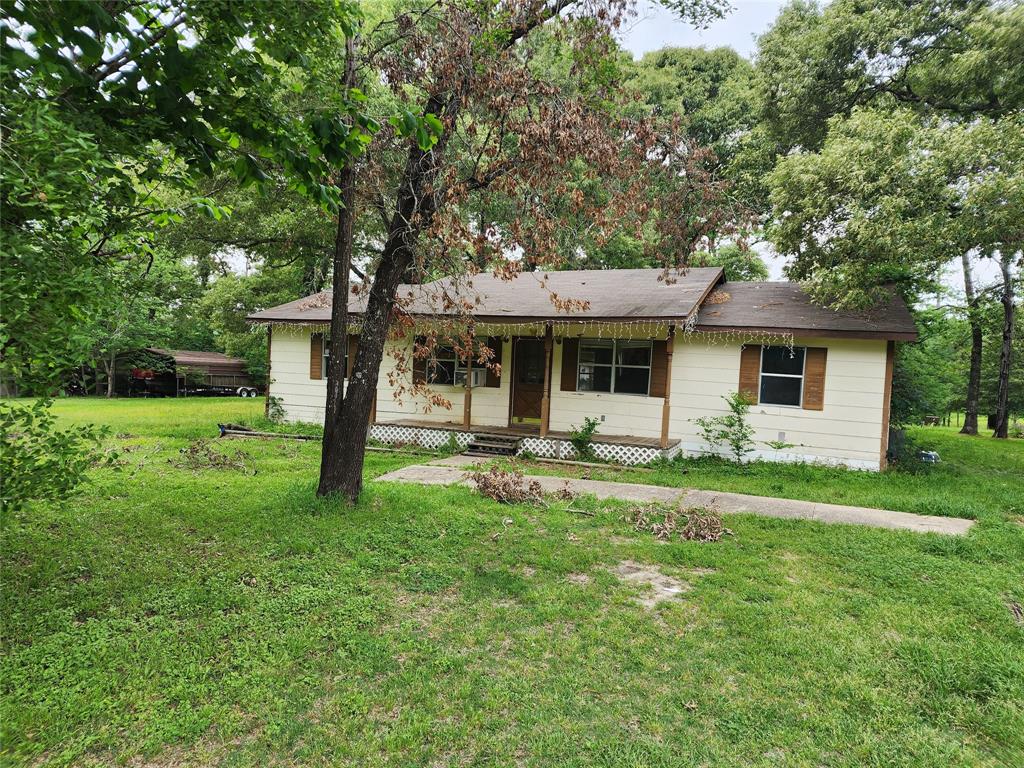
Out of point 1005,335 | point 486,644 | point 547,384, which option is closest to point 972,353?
point 1005,335

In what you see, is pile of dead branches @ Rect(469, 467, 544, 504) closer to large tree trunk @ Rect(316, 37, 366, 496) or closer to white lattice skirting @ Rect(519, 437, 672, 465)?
large tree trunk @ Rect(316, 37, 366, 496)

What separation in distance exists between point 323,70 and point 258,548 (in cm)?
406

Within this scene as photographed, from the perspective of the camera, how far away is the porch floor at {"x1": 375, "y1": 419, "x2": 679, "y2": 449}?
10.2 meters

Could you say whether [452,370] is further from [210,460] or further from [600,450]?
[210,460]

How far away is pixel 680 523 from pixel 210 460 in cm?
730

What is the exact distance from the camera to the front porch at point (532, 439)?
389 inches

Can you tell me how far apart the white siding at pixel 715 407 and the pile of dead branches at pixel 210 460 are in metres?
A: 2.72

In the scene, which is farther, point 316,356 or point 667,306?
point 316,356

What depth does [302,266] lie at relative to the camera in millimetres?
20516

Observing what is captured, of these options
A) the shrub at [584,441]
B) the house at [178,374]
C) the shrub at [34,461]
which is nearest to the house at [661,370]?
the shrub at [584,441]

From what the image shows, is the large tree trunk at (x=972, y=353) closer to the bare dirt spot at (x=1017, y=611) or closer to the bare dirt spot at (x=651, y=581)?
the bare dirt spot at (x=1017, y=611)

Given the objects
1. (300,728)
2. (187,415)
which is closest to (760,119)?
(300,728)

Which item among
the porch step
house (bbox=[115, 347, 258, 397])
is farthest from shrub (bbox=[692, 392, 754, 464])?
house (bbox=[115, 347, 258, 397])

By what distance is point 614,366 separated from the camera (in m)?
11.2
